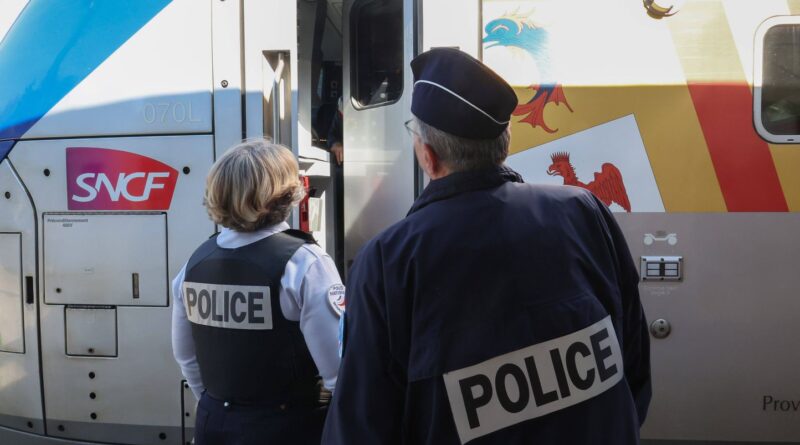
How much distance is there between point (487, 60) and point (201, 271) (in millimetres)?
1495

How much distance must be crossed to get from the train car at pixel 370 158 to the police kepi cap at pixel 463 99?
4.57 ft

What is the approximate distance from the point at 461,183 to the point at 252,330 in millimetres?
822

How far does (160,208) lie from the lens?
2.89 metres

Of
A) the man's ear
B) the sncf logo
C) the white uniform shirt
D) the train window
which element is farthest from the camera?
the train window

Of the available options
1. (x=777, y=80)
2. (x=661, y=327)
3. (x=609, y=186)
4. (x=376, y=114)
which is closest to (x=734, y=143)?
(x=777, y=80)

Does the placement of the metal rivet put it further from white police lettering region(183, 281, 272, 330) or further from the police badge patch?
white police lettering region(183, 281, 272, 330)

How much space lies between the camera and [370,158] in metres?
3.17

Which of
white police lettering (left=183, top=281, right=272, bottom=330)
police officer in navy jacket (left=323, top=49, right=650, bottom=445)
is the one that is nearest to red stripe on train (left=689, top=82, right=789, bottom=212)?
police officer in navy jacket (left=323, top=49, right=650, bottom=445)

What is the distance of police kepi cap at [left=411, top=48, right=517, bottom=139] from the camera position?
50.1 inches

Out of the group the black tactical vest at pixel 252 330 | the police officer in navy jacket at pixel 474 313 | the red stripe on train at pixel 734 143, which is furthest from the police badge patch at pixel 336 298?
the red stripe on train at pixel 734 143

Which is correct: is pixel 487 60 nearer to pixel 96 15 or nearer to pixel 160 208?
pixel 160 208

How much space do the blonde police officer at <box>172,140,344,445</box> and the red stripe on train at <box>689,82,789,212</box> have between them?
169 centimetres

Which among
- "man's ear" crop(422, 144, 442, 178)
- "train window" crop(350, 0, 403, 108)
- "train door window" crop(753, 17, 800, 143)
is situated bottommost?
"man's ear" crop(422, 144, 442, 178)

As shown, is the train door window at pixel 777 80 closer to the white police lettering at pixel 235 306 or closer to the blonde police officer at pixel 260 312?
the blonde police officer at pixel 260 312
